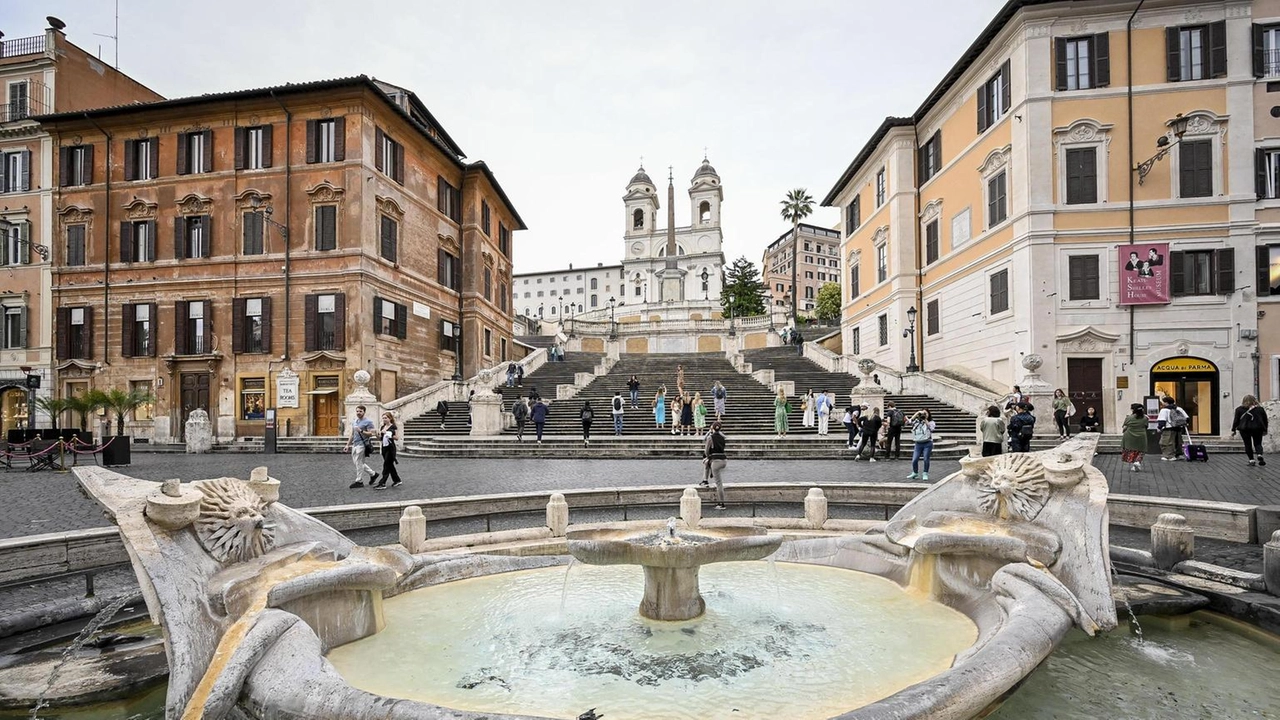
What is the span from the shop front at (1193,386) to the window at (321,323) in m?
30.1

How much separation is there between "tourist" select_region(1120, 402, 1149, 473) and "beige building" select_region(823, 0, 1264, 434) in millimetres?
6326

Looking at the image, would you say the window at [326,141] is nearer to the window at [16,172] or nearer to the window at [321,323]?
the window at [321,323]

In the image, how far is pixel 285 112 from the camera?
27406 mm

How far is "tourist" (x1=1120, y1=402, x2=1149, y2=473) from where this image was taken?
1317cm

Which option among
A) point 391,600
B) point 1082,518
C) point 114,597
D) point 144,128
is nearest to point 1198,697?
point 1082,518

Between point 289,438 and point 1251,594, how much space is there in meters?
27.3

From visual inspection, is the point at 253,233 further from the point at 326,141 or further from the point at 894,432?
the point at 894,432

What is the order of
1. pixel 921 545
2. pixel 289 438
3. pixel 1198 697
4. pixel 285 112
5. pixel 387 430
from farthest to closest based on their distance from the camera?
pixel 285 112
pixel 289 438
pixel 387 430
pixel 921 545
pixel 1198 697

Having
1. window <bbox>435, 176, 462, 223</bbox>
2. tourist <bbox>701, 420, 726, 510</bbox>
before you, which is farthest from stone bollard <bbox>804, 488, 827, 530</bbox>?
window <bbox>435, 176, 462, 223</bbox>

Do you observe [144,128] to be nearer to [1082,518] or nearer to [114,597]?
[114,597]

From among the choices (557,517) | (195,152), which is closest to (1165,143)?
(557,517)

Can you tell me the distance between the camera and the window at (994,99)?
75.7 feet

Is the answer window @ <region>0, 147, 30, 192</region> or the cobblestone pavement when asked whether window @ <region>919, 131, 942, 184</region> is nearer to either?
the cobblestone pavement

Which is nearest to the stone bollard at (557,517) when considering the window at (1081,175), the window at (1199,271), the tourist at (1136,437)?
the tourist at (1136,437)
